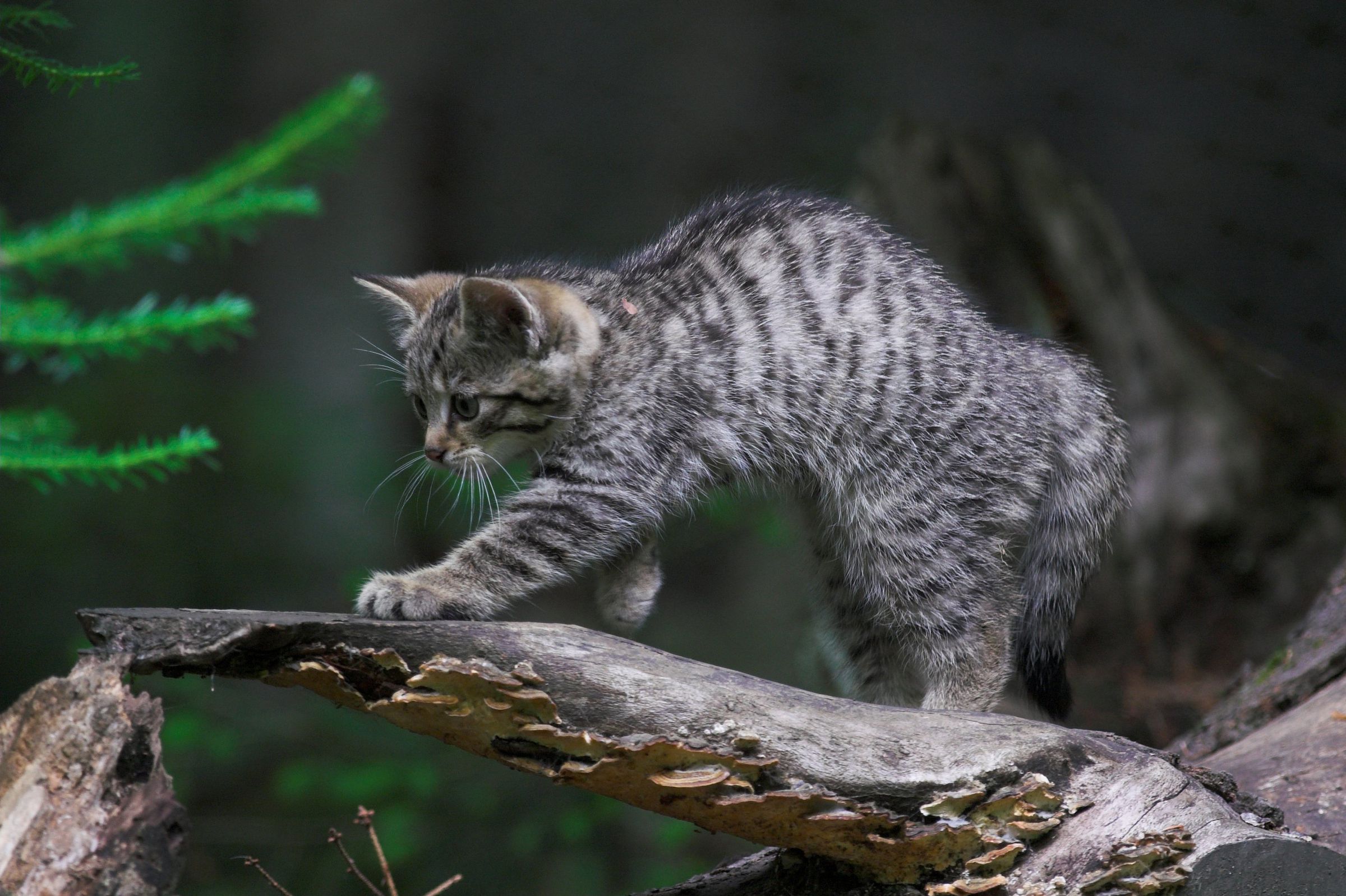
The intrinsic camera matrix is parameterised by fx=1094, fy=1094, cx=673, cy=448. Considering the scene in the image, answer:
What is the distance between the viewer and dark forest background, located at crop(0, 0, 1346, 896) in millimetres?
4883

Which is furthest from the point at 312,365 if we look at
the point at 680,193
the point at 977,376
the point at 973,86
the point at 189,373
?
the point at 977,376

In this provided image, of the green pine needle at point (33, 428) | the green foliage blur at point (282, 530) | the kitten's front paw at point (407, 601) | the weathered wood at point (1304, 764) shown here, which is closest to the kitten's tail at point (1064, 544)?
the weathered wood at point (1304, 764)

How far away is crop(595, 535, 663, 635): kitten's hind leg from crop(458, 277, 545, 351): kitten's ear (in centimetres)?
67

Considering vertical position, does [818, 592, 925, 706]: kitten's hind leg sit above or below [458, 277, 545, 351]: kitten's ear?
below

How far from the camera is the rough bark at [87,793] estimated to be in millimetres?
1688

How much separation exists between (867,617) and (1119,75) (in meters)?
3.79

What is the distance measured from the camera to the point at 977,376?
317cm

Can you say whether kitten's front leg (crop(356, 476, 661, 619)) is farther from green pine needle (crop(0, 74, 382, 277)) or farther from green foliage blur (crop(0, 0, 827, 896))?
green foliage blur (crop(0, 0, 827, 896))

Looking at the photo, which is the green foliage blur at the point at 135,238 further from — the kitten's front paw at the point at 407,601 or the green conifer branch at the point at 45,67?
the kitten's front paw at the point at 407,601

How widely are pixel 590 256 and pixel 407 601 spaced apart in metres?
2.65

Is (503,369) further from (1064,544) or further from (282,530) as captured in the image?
(282,530)

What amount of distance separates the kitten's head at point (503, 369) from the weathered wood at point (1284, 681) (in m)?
2.02

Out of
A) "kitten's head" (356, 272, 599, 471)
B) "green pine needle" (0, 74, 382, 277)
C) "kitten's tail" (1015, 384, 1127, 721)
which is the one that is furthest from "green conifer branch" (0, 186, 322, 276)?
"kitten's tail" (1015, 384, 1127, 721)

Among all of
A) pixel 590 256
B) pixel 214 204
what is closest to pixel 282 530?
pixel 590 256
